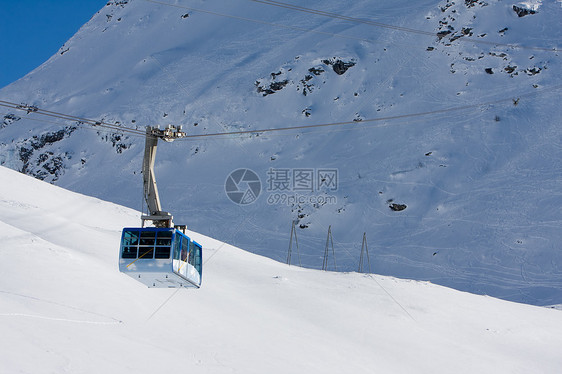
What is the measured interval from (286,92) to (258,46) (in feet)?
52.8

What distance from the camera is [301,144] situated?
6875 centimetres

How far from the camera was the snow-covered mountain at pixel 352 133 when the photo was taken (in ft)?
167

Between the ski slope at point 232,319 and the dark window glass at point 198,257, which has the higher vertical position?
the dark window glass at point 198,257

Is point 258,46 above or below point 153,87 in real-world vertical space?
above

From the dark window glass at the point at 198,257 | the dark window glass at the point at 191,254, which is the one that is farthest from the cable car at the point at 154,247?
the dark window glass at the point at 198,257

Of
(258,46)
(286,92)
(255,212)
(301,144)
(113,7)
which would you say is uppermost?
(113,7)

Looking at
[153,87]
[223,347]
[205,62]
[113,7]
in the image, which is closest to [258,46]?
[205,62]

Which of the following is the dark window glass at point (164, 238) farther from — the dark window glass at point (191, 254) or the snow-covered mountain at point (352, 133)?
the snow-covered mountain at point (352, 133)

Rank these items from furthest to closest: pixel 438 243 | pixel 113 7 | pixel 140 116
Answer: pixel 113 7, pixel 140 116, pixel 438 243

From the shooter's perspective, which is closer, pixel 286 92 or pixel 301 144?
pixel 301 144

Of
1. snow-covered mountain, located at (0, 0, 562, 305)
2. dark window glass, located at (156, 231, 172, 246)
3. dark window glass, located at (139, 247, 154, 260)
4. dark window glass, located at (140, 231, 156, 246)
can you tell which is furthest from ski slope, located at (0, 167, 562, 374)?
snow-covered mountain, located at (0, 0, 562, 305)

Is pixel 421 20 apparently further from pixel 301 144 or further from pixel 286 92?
pixel 301 144

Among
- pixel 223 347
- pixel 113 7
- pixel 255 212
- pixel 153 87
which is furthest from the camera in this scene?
pixel 113 7

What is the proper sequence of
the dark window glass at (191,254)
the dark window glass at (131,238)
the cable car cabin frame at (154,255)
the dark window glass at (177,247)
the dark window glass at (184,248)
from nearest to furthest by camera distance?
the cable car cabin frame at (154,255) < the dark window glass at (177,247) < the dark window glass at (131,238) < the dark window glass at (184,248) < the dark window glass at (191,254)
